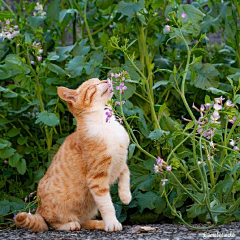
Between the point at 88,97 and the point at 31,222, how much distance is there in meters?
0.71

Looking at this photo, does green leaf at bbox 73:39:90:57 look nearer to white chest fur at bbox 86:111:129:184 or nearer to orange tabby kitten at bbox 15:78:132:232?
orange tabby kitten at bbox 15:78:132:232

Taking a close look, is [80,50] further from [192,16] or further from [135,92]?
[192,16]

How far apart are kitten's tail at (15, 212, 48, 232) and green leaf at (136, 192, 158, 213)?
21.6 inches

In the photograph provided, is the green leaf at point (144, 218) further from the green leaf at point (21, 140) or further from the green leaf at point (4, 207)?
the green leaf at point (21, 140)

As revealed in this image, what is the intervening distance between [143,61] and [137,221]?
1076 mm

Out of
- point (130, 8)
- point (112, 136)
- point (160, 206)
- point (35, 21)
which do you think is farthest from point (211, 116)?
point (35, 21)

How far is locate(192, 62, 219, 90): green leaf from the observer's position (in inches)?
107

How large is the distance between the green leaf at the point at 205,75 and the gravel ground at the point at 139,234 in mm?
944

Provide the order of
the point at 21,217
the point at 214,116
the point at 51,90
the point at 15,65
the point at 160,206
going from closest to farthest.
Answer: the point at 214,116 → the point at 21,217 → the point at 160,206 → the point at 15,65 → the point at 51,90

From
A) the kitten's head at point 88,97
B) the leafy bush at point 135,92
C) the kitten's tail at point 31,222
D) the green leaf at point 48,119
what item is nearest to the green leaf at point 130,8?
the leafy bush at point 135,92

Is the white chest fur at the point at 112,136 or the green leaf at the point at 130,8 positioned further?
the green leaf at the point at 130,8

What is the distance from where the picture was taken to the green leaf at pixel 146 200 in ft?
7.77

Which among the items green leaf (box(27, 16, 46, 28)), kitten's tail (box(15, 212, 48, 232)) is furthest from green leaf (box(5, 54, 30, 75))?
kitten's tail (box(15, 212, 48, 232))

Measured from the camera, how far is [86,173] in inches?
84.8
